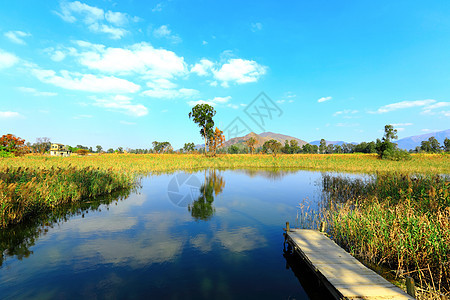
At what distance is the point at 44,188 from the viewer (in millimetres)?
13781

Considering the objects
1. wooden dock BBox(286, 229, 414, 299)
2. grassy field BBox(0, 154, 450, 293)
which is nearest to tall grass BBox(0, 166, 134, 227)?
grassy field BBox(0, 154, 450, 293)

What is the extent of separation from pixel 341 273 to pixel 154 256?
6.91 meters

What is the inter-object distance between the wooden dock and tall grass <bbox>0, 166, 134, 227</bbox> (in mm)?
14408

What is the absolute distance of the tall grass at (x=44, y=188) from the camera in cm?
1097

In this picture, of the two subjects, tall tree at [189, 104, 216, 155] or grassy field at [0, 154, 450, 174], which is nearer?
grassy field at [0, 154, 450, 174]

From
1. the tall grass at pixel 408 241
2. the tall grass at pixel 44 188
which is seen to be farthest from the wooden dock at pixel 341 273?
the tall grass at pixel 44 188

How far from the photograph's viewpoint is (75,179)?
17.7m

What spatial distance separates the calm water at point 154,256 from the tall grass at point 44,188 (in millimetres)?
1248

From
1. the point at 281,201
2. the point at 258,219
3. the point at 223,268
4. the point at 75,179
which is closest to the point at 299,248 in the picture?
the point at 223,268

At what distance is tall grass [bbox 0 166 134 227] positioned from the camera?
1097 cm

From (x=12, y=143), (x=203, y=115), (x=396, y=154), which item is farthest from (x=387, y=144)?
(x=12, y=143)

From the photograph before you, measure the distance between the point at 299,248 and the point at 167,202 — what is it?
12.3m

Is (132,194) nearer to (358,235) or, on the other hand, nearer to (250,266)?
(250,266)

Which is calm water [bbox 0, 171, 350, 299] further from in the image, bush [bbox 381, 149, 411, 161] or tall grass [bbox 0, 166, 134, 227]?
bush [bbox 381, 149, 411, 161]
